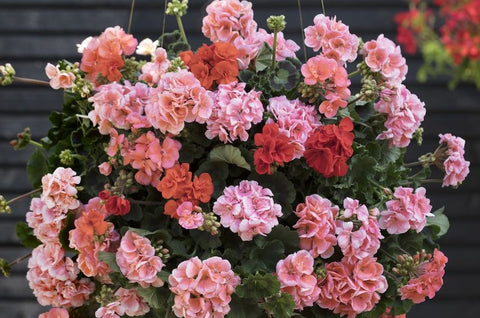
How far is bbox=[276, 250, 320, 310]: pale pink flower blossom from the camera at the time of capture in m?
1.08

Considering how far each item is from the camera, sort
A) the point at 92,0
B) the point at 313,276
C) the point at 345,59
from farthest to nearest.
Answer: the point at 92,0, the point at 345,59, the point at 313,276

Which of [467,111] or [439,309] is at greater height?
[467,111]

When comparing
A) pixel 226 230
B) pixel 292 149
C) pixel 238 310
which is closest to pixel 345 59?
pixel 292 149

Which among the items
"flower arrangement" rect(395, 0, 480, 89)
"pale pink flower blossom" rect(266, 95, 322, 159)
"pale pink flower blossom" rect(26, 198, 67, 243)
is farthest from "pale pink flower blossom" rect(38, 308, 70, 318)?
"flower arrangement" rect(395, 0, 480, 89)

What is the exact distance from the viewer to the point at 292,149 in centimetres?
110

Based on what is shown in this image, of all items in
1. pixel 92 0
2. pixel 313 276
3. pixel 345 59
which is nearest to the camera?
pixel 313 276

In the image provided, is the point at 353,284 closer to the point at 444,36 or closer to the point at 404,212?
the point at 404,212

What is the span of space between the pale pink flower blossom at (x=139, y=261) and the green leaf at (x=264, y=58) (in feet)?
1.20

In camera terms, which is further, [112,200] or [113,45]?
[113,45]

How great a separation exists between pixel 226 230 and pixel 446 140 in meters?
0.46

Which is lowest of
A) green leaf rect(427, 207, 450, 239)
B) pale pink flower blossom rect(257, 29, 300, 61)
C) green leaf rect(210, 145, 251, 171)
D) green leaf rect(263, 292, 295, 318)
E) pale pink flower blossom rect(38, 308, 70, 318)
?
pale pink flower blossom rect(38, 308, 70, 318)

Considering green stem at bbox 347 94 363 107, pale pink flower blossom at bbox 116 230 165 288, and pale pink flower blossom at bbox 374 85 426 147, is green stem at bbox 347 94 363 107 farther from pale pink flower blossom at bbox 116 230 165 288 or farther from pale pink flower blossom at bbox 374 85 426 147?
pale pink flower blossom at bbox 116 230 165 288

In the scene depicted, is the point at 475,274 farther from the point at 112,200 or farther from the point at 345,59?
the point at 112,200

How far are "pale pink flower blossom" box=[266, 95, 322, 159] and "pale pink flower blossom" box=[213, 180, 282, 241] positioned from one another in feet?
0.30
